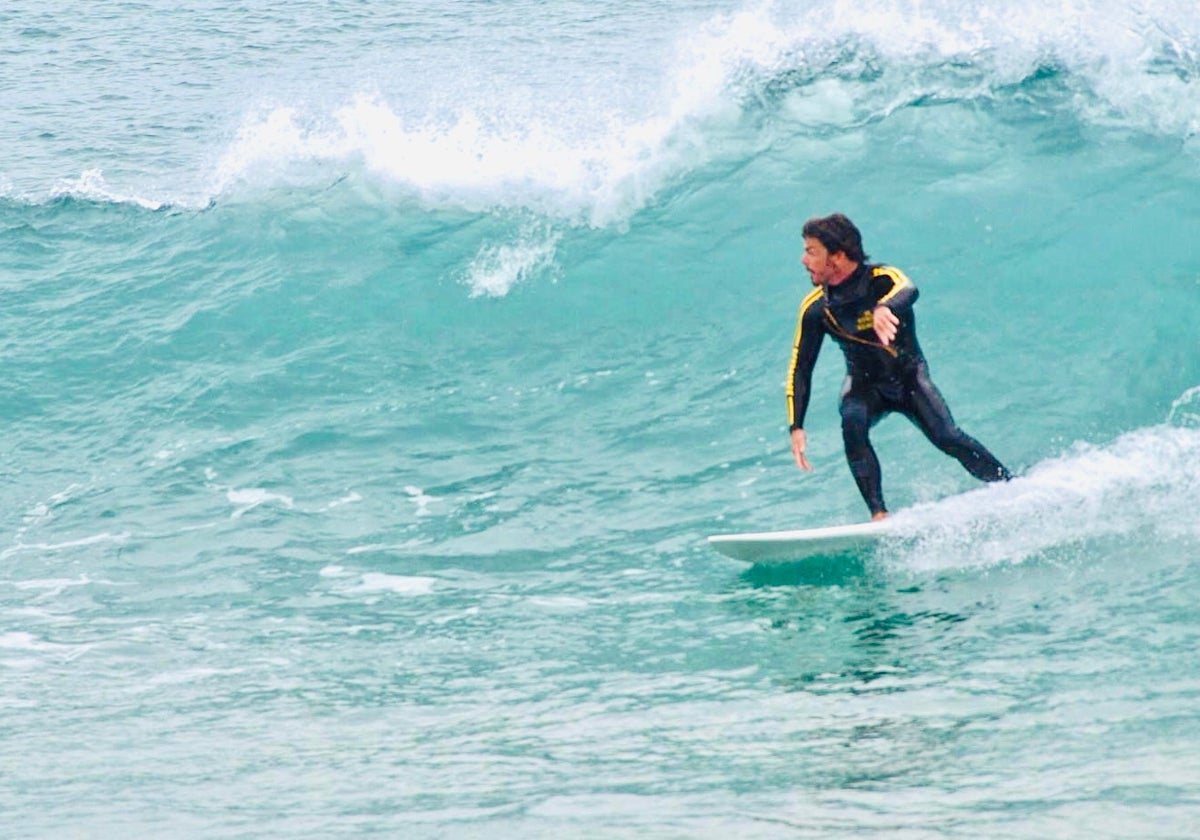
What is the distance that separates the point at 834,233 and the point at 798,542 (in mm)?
1487

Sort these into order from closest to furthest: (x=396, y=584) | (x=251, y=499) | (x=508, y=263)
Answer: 1. (x=396, y=584)
2. (x=251, y=499)
3. (x=508, y=263)

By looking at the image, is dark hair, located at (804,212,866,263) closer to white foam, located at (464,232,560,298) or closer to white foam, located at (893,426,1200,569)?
white foam, located at (893,426,1200,569)

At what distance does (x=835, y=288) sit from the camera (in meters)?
7.52

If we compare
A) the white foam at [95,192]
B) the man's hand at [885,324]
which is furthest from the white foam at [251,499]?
the white foam at [95,192]

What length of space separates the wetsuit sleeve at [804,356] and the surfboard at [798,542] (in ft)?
1.78

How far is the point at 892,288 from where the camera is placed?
294 inches

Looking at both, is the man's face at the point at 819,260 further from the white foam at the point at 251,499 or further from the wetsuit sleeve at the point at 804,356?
the white foam at the point at 251,499

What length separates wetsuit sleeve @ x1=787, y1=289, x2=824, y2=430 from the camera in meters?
7.62

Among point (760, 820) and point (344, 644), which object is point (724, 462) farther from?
point (760, 820)

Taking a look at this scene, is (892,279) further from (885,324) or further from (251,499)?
(251,499)

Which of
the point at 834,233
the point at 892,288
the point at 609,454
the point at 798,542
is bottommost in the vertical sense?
the point at 609,454

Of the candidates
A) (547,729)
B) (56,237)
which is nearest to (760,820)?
(547,729)

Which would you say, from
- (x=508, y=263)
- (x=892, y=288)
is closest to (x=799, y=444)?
(x=892, y=288)

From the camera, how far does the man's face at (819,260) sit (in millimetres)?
7273
